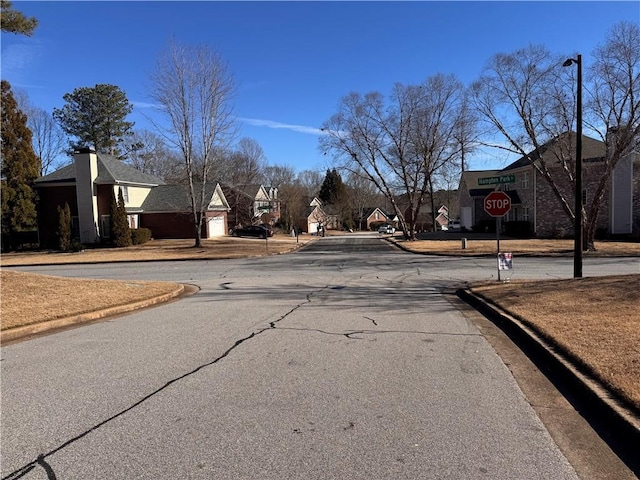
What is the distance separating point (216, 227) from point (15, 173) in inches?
713

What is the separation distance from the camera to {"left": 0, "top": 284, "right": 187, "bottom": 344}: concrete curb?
8.34 meters

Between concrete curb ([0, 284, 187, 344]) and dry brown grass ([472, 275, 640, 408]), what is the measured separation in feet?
27.5

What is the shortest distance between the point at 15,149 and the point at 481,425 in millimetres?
Answer: 47768

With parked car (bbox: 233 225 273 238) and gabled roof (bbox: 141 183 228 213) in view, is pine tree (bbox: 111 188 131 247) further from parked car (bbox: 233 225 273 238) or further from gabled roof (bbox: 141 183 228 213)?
parked car (bbox: 233 225 273 238)

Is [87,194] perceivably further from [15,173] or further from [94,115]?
[94,115]

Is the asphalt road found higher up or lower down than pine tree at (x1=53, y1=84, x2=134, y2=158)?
lower down

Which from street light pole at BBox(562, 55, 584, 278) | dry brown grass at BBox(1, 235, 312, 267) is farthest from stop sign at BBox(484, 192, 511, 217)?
dry brown grass at BBox(1, 235, 312, 267)

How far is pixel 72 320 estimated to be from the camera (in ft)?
31.3

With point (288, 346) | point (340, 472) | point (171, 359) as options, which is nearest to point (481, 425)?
point (340, 472)

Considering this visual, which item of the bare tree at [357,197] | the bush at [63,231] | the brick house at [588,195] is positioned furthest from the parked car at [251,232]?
the bare tree at [357,197]

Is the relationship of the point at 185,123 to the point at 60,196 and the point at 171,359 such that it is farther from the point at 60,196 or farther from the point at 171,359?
the point at 171,359

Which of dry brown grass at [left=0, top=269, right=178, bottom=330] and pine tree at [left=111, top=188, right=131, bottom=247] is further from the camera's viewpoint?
pine tree at [left=111, top=188, right=131, bottom=247]

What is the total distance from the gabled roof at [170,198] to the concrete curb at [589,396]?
132 feet

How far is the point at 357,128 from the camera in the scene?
41.0 metres
